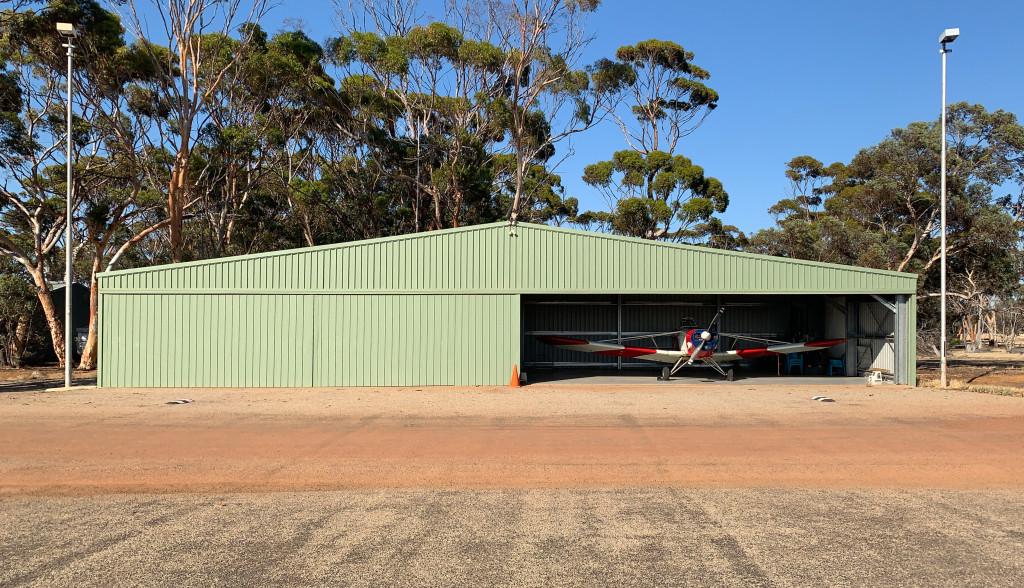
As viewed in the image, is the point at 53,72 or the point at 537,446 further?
the point at 53,72

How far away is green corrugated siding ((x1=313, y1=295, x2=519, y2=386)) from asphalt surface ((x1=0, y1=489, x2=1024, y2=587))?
995 centimetres

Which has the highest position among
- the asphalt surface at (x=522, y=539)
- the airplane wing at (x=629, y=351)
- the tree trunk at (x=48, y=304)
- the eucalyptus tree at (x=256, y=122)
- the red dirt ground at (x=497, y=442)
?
the eucalyptus tree at (x=256, y=122)

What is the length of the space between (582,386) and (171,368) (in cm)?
1103

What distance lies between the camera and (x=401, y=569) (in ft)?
14.4

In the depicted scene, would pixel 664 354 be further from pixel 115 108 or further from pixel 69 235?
pixel 115 108

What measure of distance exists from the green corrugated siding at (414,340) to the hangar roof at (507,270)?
0.42 meters

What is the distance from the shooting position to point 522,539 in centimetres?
498

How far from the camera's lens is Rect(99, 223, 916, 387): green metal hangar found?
1578 cm

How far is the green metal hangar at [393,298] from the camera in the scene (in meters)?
15.8

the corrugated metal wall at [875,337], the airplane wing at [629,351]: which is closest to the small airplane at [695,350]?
the airplane wing at [629,351]

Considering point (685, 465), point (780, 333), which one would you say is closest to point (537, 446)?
point (685, 465)

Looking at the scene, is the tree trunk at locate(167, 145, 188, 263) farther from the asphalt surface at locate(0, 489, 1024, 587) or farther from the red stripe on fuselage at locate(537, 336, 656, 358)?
the asphalt surface at locate(0, 489, 1024, 587)

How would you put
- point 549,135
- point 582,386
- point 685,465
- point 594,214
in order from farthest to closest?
point 594,214
point 549,135
point 582,386
point 685,465

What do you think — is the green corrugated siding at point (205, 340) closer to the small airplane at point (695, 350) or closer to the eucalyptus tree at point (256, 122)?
the small airplane at point (695, 350)
